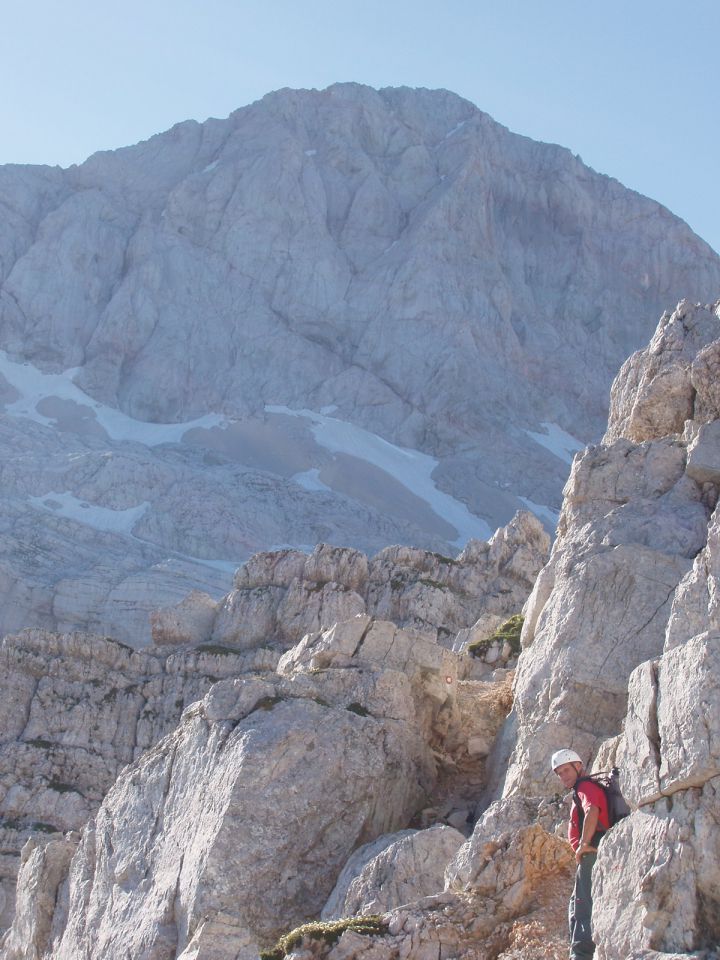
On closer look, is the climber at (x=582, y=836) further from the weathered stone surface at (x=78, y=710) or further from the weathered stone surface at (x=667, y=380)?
the weathered stone surface at (x=78, y=710)

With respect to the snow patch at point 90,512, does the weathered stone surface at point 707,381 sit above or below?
below

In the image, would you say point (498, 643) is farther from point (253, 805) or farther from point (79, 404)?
point (79, 404)

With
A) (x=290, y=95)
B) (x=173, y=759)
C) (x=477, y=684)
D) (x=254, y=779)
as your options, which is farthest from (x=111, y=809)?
(x=290, y=95)

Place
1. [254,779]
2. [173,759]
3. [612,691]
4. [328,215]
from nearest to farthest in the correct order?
[612,691]
[254,779]
[173,759]
[328,215]

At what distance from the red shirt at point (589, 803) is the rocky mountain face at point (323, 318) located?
102 meters

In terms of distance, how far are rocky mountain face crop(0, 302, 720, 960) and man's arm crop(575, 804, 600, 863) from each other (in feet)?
0.66

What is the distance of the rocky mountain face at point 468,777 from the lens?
44.1 feet

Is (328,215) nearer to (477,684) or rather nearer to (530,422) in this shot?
(530,422)

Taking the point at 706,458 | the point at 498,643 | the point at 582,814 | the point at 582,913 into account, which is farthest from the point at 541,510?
the point at 582,913

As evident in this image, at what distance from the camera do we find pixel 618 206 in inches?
7357

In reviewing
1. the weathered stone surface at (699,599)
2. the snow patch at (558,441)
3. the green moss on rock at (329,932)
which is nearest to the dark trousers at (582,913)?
the green moss on rock at (329,932)

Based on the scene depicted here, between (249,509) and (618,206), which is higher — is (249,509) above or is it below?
below

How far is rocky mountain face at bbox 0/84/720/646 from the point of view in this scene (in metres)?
132

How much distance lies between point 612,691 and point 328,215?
16175cm
